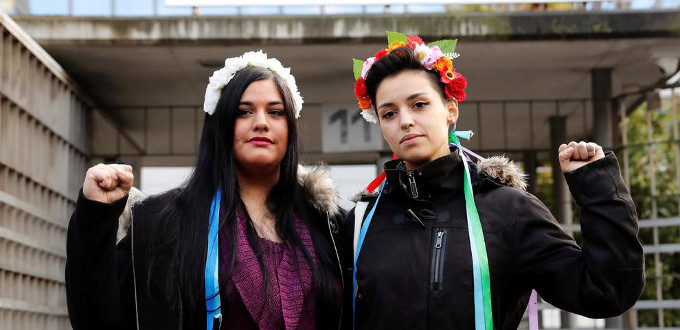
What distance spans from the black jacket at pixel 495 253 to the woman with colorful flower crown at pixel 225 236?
299 millimetres

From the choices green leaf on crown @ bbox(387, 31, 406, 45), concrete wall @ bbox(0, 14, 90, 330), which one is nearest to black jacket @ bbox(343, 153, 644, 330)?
green leaf on crown @ bbox(387, 31, 406, 45)

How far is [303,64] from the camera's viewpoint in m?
8.64

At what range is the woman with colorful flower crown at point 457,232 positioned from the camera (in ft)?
9.17

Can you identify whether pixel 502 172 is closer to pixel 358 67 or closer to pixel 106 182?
pixel 358 67

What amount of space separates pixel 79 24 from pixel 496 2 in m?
3.51

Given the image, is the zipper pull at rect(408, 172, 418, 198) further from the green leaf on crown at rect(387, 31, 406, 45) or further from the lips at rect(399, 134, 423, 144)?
the green leaf on crown at rect(387, 31, 406, 45)

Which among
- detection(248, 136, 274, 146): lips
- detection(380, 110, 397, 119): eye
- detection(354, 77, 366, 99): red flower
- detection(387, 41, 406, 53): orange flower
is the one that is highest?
detection(387, 41, 406, 53): orange flower

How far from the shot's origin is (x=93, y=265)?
9.70 ft

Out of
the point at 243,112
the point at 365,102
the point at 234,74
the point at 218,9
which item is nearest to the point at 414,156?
the point at 365,102

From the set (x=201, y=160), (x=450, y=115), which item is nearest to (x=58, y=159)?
(x=201, y=160)

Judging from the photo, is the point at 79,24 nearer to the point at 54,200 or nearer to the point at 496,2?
the point at 54,200

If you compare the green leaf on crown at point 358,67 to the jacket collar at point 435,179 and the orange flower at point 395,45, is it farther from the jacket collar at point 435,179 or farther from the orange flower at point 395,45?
the jacket collar at point 435,179

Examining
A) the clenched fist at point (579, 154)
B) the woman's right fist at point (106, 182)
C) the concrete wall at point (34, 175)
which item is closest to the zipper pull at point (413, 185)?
the clenched fist at point (579, 154)

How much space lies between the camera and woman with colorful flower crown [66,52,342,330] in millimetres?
2971
